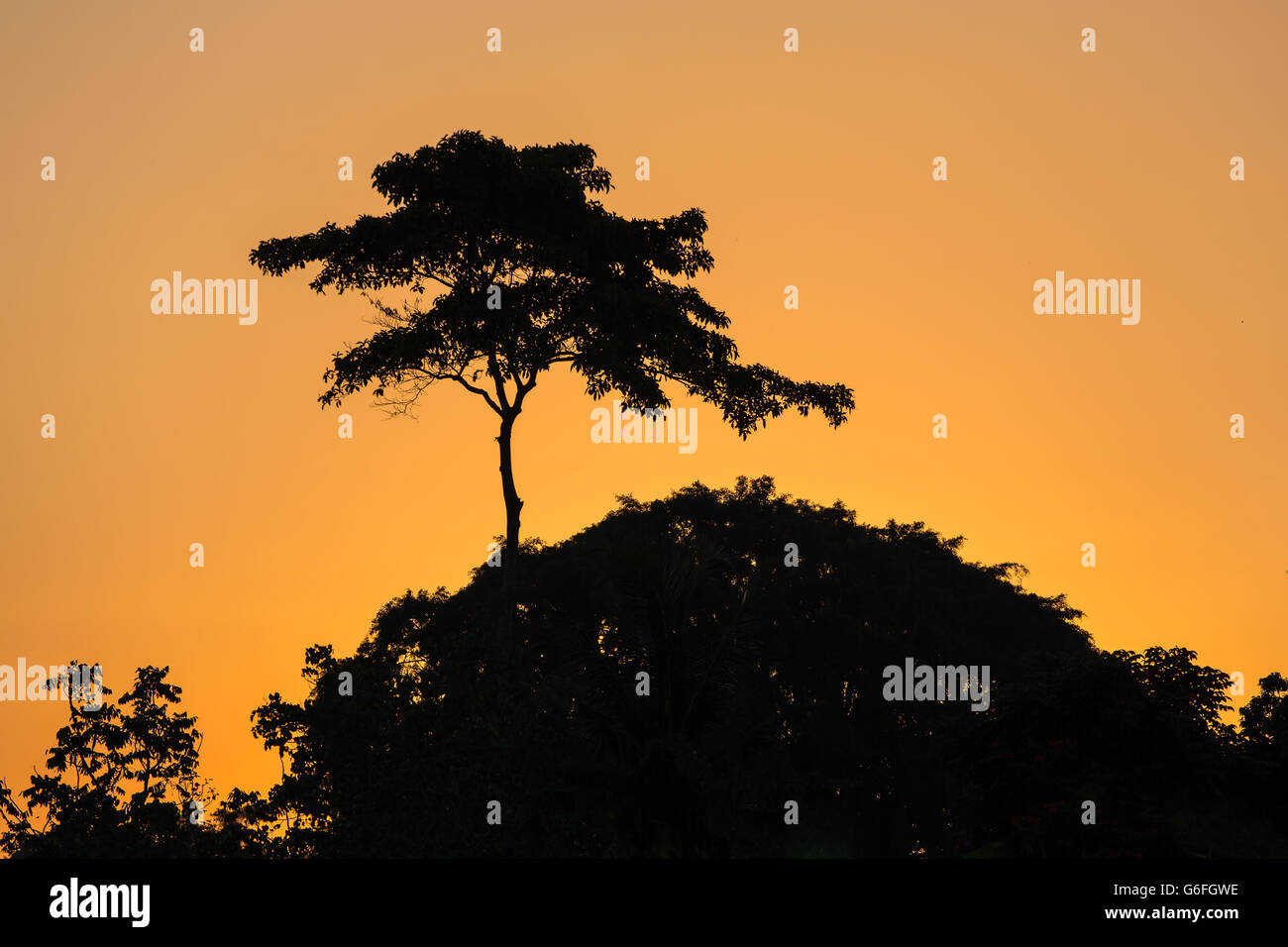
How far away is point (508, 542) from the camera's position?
27188mm

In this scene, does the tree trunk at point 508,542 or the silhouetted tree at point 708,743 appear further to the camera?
the tree trunk at point 508,542

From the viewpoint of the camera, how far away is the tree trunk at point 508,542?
26422 mm

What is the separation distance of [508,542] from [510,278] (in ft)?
17.6

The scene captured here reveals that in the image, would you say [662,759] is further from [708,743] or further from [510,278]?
[510,278]

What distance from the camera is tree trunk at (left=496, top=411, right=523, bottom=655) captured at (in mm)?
26422

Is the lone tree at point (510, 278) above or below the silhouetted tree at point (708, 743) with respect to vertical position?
above

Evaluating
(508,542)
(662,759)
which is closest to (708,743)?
(662,759)

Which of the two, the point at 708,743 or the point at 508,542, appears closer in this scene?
the point at 708,743

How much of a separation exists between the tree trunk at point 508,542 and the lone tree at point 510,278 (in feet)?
0.14

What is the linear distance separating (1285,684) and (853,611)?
633 inches

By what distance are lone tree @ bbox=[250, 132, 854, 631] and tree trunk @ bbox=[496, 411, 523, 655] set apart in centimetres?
4

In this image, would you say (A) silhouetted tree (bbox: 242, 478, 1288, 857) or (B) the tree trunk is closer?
(A) silhouetted tree (bbox: 242, 478, 1288, 857)

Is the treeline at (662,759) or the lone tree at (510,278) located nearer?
the treeline at (662,759)

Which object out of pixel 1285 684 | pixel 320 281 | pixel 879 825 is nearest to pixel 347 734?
pixel 320 281
